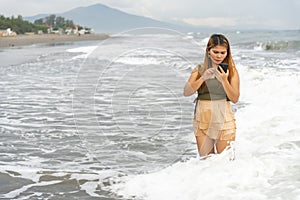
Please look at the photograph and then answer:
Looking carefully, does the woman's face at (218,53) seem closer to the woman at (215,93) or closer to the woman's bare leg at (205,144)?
the woman at (215,93)

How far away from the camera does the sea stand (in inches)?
161

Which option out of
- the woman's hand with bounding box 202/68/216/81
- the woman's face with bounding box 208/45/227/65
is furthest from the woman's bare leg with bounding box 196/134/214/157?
the woman's face with bounding box 208/45/227/65

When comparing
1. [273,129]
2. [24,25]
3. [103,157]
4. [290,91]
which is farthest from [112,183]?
[24,25]

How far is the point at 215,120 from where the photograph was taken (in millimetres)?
3791

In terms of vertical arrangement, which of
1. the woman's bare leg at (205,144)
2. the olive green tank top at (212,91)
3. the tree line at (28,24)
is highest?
the tree line at (28,24)

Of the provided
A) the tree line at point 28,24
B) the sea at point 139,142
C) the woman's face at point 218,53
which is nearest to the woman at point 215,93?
the woman's face at point 218,53

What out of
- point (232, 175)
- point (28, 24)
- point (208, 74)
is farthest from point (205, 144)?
point (28, 24)

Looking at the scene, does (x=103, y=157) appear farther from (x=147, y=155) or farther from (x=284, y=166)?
(x=284, y=166)

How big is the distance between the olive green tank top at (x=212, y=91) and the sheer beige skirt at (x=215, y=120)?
0.13 feet

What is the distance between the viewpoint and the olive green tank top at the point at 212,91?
3694 mm

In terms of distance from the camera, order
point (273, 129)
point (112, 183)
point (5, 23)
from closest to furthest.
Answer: point (112, 183), point (273, 129), point (5, 23)

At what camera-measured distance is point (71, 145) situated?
633 centimetres

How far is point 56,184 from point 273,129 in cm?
377

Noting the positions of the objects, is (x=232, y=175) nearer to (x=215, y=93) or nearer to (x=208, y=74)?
(x=215, y=93)
